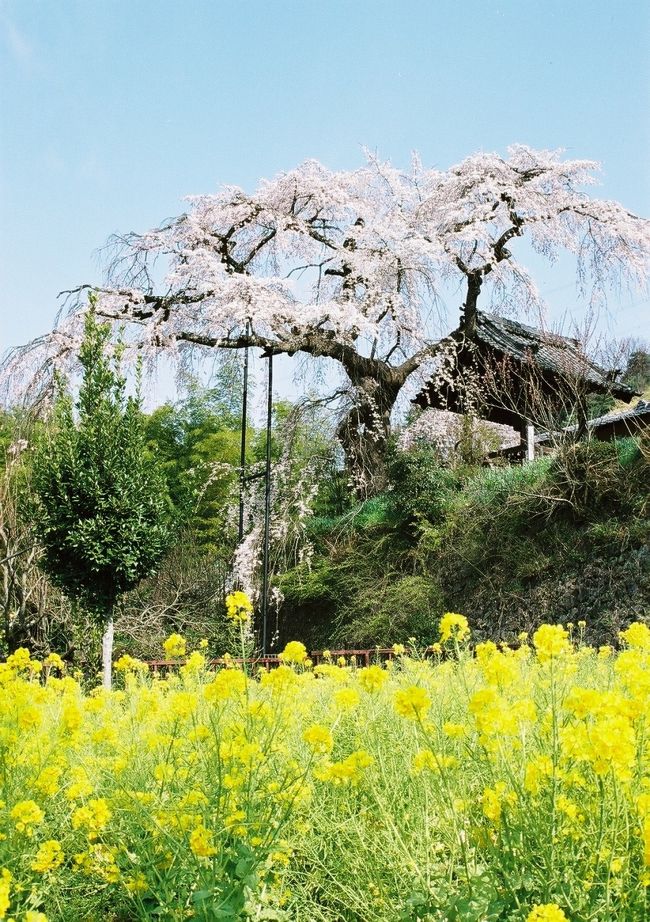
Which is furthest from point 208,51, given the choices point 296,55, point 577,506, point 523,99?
point 577,506

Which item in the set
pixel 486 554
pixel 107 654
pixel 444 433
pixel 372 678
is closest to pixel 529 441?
pixel 444 433

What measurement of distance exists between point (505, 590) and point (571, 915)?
8.96 m

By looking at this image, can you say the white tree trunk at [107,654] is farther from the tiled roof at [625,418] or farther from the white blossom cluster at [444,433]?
the tiled roof at [625,418]

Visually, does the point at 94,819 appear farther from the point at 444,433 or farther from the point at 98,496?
the point at 444,433

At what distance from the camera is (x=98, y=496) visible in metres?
9.30

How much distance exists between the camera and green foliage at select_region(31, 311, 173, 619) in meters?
9.31

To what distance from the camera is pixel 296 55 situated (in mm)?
6156

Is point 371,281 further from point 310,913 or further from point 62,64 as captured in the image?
point 310,913

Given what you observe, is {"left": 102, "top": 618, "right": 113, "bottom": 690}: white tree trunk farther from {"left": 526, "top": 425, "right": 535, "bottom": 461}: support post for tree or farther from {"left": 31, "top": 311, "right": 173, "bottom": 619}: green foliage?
{"left": 526, "top": 425, "right": 535, "bottom": 461}: support post for tree

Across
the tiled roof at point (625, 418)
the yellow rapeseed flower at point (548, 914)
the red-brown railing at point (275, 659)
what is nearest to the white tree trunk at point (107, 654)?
the red-brown railing at point (275, 659)

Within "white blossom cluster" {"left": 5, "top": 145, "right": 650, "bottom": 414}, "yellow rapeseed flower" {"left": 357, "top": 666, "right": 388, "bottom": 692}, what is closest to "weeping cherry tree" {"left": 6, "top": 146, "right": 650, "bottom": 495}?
"white blossom cluster" {"left": 5, "top": 145, "right": 650, "bottom": 414}

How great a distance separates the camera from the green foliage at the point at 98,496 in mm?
9312

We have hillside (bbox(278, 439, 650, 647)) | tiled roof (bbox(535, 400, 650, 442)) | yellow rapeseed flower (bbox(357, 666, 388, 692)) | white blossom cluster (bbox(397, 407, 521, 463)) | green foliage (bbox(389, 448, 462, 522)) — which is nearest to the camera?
yellow rapeseed flower (bbox(357, 666, 388, 692))

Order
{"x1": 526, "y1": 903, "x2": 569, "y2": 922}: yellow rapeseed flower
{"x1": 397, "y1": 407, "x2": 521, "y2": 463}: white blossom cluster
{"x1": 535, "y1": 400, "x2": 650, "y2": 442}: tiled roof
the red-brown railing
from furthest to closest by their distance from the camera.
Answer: {"x1": 397, "y1": 407, "x2": 521, "y2": 463}: white blossom cluster, {"x1": 535, "y1": 400, "x2": 650, "y2": 442}: tiled roof, the red-brown railing, {"x1": 526, "y1": 903, "x2": 569, "y2": 922}: yellow rapeseed flower
